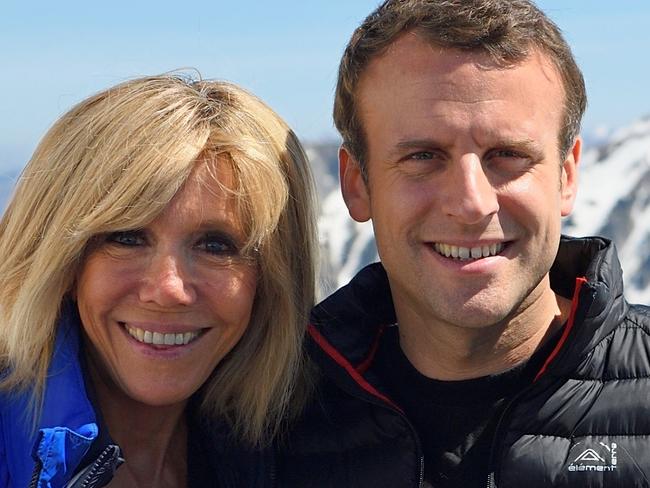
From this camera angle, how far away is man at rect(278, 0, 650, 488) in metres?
3.75

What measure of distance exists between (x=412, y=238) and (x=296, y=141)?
2.71 feet

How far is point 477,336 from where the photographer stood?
4.05 m

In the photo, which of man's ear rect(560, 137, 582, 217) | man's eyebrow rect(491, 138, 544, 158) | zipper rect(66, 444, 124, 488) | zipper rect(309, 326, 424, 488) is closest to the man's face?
man's eyebrow rect(491, 138, 544, 158)

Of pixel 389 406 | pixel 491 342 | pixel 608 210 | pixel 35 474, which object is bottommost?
pixel 608 210

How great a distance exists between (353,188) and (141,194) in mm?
983

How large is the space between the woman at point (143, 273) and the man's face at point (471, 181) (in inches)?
23.2

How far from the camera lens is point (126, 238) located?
4.04 metres

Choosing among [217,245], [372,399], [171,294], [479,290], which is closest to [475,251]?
[479,290]

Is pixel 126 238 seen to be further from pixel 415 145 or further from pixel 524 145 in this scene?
pixel 524 145

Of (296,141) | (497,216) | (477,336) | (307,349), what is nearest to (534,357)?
(477,336)

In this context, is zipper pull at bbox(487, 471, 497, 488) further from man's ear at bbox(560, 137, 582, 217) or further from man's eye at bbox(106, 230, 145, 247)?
man's eye at bbox(106, 230, 145, 247)

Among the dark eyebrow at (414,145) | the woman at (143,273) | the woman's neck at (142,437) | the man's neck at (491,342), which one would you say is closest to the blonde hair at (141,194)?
the woman at (143,273)

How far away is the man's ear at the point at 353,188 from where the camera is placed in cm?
437

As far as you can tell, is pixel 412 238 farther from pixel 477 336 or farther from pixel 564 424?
pixel 564 424
